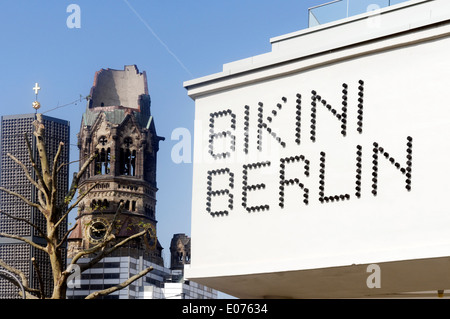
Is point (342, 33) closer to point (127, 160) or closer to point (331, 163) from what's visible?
point (331, 163)

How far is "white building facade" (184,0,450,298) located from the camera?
69.8 ft

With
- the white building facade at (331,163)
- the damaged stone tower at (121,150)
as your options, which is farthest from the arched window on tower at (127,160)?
the white building facade at (331,163)

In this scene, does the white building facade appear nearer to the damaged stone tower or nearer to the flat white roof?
the flat white roof

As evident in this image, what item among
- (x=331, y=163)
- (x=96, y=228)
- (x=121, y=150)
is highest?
(x=121, y=150)

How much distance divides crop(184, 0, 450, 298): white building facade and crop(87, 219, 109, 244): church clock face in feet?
521

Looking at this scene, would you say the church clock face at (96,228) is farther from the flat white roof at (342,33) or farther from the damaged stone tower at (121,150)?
the flat white roof at (342,33)

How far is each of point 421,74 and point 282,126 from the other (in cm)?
393

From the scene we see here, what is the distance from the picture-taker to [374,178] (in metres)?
21.9

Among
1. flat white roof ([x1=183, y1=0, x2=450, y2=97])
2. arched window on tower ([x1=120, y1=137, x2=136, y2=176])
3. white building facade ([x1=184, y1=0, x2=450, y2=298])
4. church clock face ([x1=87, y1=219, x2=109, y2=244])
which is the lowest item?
white building facade ([x1=184, y1=0, x2=450, y2=298])

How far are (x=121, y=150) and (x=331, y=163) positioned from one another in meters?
173

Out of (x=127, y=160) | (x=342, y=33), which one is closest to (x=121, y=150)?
(x=127, y=160)

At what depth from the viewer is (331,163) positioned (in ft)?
74.9

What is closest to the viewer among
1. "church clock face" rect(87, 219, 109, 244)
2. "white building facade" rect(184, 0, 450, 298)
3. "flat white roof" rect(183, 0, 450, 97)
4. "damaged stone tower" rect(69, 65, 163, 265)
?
"white building facade" rect(184, 0, 450, 298)

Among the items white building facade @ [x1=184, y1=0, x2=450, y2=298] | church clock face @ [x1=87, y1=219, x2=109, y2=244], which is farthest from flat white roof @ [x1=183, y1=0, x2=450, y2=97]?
church clock face @ [x1=87, y1=219, x2=109, y2=244]
